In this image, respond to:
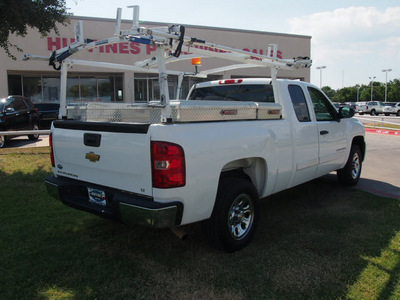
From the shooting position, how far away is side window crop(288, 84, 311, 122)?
471cm

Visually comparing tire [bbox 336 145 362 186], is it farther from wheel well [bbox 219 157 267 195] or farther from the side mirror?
wheel well [bbox 219 157 267 195]

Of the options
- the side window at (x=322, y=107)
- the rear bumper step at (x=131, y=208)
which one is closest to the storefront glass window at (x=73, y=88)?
the side window at (x=322, y=107)

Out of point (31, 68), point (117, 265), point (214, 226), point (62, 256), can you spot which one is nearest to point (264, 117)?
point (214, 226)

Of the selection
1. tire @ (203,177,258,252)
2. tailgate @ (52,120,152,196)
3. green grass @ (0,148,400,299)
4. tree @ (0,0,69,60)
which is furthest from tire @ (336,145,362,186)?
tree @ (0,0,69,60)

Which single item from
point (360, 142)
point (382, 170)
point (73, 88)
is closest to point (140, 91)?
point (73, 88)

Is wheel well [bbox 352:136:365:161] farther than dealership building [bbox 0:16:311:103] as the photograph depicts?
No

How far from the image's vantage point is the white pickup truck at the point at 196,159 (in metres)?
3.00

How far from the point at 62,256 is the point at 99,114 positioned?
1576 millimetres

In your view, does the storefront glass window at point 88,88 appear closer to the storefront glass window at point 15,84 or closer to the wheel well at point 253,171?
the storefront glass window at point 15,84

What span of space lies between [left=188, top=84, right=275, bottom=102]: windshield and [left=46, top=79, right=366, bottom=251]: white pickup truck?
0.06 ft

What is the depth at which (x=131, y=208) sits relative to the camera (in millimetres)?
3041

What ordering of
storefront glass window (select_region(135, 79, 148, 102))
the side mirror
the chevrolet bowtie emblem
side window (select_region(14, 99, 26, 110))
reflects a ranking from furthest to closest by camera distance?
storefront glass window (select_region(135, 79, 148, 102))
side window (select_region(14, 99, 26, 110))
the side mirror
the chevrolet bowtie emblem

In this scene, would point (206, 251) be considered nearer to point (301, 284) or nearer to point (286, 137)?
point (301, 284)

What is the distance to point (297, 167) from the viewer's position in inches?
180
